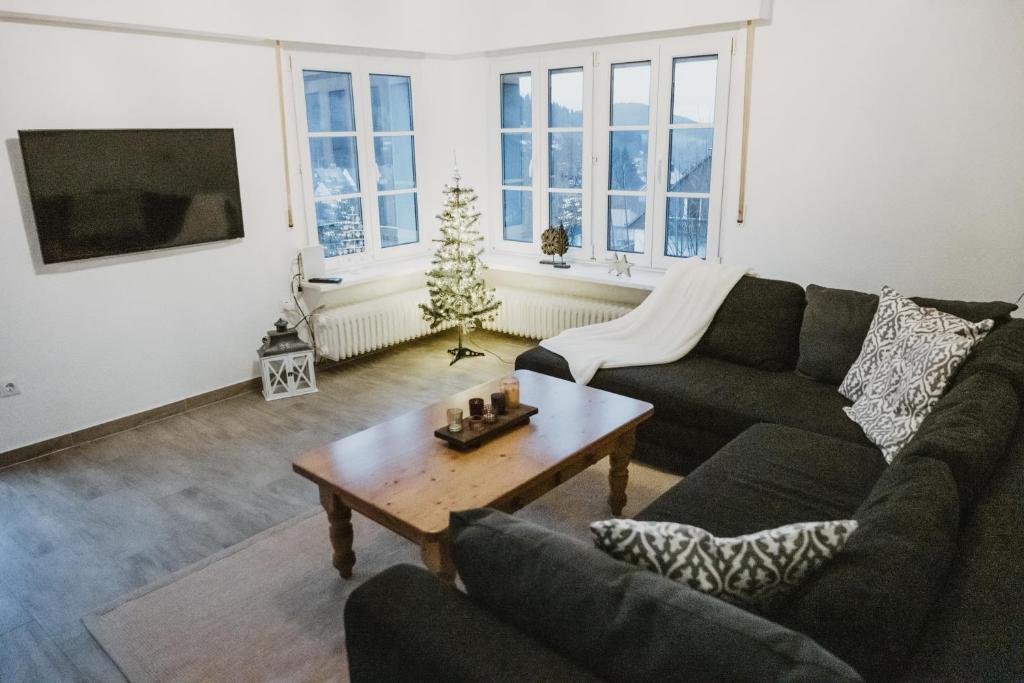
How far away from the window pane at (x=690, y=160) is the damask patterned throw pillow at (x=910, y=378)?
1985 millimetres

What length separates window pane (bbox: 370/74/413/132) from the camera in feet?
17.6

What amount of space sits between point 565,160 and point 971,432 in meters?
3.92

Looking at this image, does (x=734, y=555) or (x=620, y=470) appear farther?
(x=620, y=470)

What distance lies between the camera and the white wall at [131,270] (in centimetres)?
368

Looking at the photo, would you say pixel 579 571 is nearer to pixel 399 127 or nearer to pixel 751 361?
pixel 751 361

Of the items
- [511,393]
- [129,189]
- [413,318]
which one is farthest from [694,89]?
[129,189]

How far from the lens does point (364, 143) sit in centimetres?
526

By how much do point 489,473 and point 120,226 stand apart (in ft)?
9.15

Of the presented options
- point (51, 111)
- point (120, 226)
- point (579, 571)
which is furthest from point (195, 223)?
point (579, 571)

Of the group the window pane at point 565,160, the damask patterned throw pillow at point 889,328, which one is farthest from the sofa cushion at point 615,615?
the window pane at point 565,160

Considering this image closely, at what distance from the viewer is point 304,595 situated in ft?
8.76

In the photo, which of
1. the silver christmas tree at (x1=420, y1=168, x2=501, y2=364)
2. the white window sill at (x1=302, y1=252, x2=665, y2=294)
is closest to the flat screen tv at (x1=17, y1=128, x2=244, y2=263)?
the white window sill at (x1=302, y1=252, x2=665, y2=294)

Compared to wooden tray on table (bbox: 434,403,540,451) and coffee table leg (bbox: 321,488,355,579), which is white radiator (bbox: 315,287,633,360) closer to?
wooden tray on table (bbox: 434,403,540,451)

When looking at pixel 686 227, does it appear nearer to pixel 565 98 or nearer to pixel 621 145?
pixel 621 145
